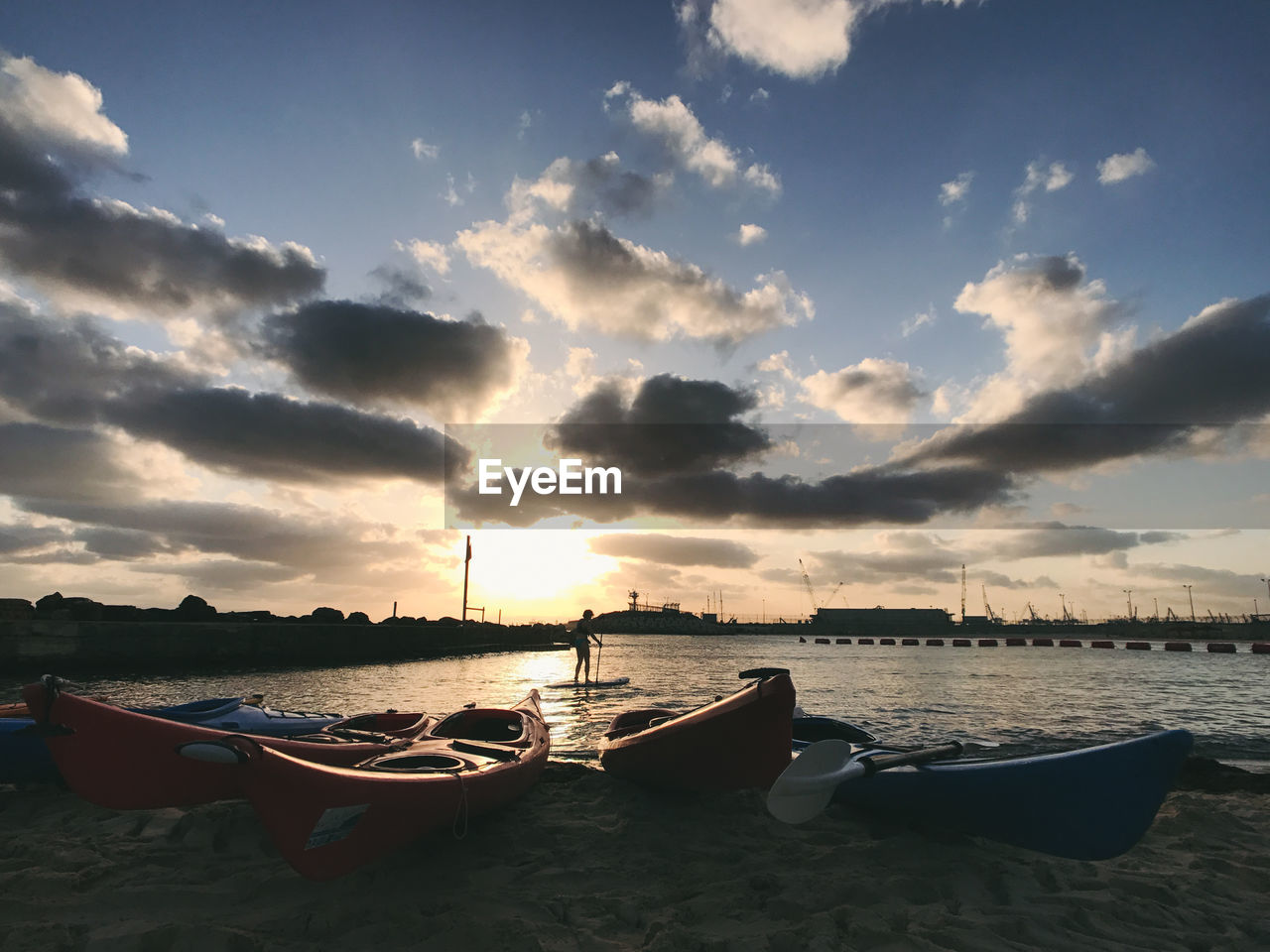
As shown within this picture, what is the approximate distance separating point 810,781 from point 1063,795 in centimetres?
249

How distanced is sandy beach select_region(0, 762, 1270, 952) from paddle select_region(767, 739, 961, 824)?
56 centimetres

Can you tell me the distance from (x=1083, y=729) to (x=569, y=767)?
15.1 meters

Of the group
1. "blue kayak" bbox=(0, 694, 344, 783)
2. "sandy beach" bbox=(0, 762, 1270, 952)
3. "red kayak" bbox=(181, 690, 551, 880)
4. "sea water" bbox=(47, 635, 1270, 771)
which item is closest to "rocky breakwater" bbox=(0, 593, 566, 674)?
"sea water" bbox=(47, 635, 1270, 771)

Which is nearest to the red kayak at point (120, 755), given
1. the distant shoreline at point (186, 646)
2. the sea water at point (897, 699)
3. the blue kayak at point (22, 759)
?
the blue kayak at point (22, 759)

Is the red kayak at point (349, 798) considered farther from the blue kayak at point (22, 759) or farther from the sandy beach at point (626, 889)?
the blue kayak at point (22, 759)

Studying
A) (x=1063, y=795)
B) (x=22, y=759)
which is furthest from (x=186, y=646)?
(x=1063, y=795)

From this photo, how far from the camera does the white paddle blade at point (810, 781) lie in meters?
5.89

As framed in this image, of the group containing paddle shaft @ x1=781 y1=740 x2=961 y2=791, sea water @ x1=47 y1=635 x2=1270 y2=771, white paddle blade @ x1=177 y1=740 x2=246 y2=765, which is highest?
white paddle blade @ x1=177 y1=740 x2=246 y2=765

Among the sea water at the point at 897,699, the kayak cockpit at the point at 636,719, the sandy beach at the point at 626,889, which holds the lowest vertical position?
the sea water at the point at 897,699

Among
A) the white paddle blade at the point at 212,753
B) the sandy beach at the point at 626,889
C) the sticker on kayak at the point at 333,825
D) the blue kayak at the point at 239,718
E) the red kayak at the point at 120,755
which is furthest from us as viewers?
the blue kayak at the point at 239,718

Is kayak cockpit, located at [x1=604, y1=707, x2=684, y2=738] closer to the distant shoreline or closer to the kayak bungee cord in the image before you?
the kayak bungee cord

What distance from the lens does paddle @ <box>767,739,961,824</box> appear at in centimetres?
590

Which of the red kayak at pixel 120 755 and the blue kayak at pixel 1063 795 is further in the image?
the red kayak at pixel 120 755

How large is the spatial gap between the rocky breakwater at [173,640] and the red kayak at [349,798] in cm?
3037
